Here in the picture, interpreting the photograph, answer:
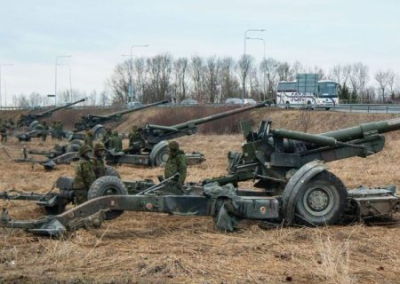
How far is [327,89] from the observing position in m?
45.1

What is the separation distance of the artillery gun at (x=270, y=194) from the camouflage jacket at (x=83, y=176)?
0.40 ft

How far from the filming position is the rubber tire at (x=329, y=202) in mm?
8352

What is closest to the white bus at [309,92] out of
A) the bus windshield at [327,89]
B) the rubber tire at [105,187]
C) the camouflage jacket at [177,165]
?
the bus windshield at [327,89]

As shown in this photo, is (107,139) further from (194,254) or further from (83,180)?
(194,254)

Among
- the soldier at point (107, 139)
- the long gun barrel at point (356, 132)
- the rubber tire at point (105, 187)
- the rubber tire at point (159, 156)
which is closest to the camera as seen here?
the rubber tire at point (105, 187)

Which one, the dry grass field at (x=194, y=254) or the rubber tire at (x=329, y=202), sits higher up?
the rubber tire at (x=329, y=202)

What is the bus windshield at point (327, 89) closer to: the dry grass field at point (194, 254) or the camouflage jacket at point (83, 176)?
the dry grass field at point (194, 254)

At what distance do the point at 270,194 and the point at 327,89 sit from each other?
35.9 m

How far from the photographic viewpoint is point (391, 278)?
592 centimetres

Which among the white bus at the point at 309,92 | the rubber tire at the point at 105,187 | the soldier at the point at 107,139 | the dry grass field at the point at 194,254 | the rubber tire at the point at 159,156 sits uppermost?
the white bus at the point at 309,92

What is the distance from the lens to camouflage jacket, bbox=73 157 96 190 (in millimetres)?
9414

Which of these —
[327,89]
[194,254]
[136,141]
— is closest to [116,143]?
[136,141]

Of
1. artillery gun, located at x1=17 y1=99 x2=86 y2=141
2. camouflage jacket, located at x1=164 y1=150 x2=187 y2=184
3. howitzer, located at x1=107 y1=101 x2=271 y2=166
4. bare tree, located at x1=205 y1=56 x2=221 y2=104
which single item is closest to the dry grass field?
camouflage jacket, located at x1=164 y1=150 x2=187 y2=184

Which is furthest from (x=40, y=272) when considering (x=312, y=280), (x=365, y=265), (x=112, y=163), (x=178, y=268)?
(x=112, y=163)
